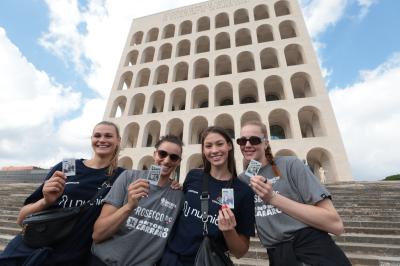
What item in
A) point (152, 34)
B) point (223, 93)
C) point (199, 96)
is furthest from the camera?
point (152, 34)

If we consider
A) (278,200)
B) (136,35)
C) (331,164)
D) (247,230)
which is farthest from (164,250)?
(136,35)

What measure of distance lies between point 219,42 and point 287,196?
24.2 m

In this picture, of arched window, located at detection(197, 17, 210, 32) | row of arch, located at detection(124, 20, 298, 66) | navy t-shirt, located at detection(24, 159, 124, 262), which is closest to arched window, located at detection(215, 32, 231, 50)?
row of arch, located at detection(124, 20, 298, 66)

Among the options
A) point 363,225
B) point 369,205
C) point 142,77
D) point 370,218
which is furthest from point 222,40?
point 363,225

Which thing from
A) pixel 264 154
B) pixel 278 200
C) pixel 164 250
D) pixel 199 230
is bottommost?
pixel 164 250

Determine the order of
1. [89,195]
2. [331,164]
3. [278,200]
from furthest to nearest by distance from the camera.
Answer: [331,164], [89,195], [278,200]

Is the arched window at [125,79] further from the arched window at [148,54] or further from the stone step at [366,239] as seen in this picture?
the stone step at [366,239]

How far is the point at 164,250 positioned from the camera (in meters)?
2.19

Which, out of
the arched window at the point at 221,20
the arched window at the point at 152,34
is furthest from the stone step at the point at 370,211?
the arched window at the point at 152,34

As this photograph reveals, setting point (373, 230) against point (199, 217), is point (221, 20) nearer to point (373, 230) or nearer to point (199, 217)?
point (373, 230)

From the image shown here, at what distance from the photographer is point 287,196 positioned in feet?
7.51

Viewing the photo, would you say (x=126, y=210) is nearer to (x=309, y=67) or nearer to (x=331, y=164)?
(x=331, y=164)

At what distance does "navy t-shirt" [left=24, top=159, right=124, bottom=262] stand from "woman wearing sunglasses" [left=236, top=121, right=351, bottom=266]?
1684mm

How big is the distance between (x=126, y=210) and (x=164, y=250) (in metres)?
0.55
